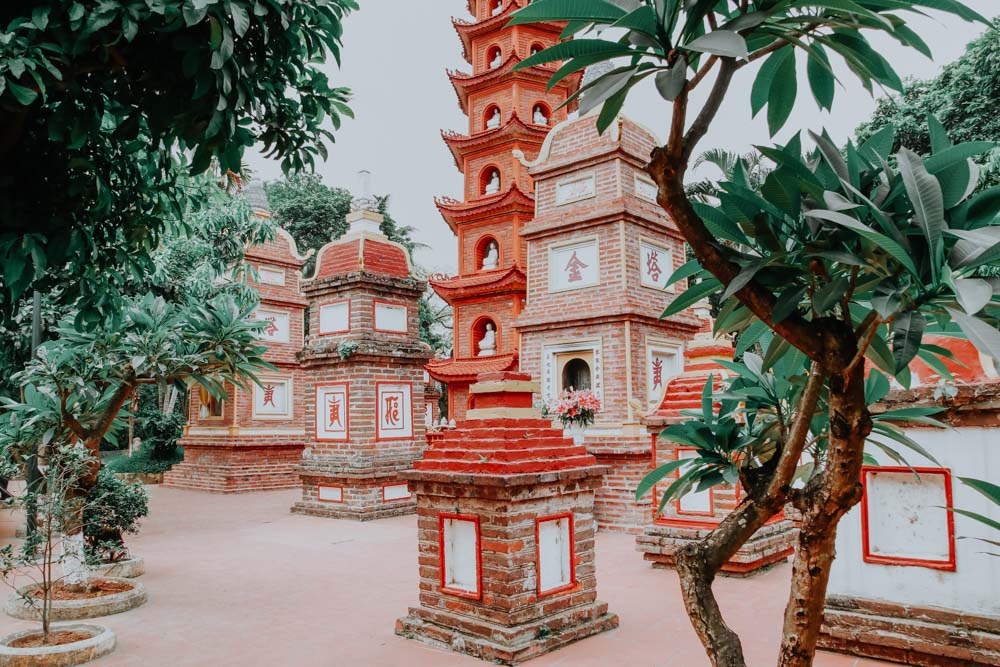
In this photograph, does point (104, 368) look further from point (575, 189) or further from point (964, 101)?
point (964, 101)

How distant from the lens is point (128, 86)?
3.56 m

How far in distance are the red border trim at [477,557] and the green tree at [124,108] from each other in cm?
261

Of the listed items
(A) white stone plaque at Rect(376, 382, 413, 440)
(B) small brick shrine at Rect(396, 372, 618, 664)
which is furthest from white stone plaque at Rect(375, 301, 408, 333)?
(B) small brick shrine at Rect(396, 372, 618, 664)

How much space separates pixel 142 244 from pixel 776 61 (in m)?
3.90

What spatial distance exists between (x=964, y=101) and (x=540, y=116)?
34.6 ft

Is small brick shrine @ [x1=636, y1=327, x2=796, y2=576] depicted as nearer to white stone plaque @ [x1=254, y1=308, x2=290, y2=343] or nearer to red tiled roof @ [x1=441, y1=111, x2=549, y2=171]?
red tiled roof @ [x1=441, y1=111, x2=549, y2=171]

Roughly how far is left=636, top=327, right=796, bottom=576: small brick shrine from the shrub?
545 cm

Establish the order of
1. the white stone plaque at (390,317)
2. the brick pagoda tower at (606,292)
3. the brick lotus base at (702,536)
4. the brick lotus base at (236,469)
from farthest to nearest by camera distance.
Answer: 1. the brick lotus base at (236,469)
2. the white stone plaque at (390,317)
3. the brick pagoda tower at (606,292)
4. the brick lotus base at (702,536)

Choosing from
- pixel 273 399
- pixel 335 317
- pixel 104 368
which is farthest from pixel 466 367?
pixel 104 368

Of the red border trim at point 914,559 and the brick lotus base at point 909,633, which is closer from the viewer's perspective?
the brick lotus base at point 909,633

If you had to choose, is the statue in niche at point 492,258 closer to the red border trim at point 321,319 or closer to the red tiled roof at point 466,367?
the red tiled roof at point 466,367

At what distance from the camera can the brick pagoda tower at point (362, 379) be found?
1198 cm

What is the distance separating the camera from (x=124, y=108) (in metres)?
3.75

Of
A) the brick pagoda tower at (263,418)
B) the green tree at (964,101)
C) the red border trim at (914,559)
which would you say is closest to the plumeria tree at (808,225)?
the red border trim at (914,559)
